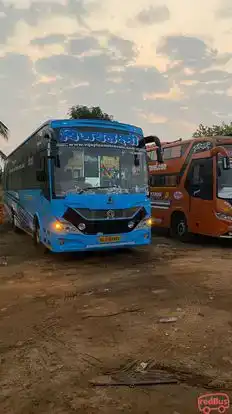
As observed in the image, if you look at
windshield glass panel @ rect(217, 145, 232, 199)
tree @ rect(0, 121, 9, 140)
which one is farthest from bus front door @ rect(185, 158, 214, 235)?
tree @ rect(0, 121, 9, 140)

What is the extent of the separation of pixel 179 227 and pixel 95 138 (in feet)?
18.7

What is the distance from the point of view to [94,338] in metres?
5.29

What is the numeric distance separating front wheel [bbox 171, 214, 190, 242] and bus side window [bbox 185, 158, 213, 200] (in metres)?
1.13

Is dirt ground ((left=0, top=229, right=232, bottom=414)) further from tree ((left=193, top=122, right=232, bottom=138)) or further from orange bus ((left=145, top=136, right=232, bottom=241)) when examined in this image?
tree ((left=193, top=122, right=232, bottom=138))

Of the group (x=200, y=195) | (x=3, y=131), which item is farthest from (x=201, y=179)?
(x=3, y=131)

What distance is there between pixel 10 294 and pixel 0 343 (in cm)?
227

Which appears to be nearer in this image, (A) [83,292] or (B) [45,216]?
(A) [83,292]

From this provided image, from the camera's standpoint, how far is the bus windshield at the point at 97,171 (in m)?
9.57

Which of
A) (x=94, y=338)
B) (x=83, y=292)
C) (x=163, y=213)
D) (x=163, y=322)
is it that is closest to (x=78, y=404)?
(x=94, y=338)

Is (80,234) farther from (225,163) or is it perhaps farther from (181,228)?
(181,228)

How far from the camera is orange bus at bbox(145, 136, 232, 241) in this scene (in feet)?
39.8

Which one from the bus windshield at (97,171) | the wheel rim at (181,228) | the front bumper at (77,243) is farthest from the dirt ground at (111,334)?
the wheel rim at (181,228)

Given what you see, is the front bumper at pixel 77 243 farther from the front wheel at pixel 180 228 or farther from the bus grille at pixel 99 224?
the front wheel at pixel 180 228

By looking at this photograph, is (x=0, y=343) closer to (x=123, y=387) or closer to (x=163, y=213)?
(x=123, y=387)
